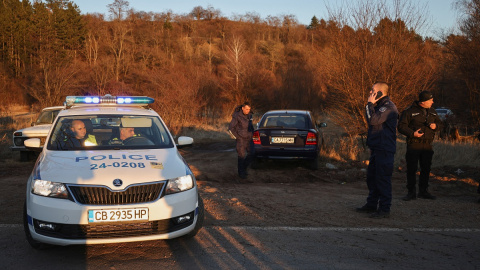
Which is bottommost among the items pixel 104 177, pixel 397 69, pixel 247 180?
pixel 247 180

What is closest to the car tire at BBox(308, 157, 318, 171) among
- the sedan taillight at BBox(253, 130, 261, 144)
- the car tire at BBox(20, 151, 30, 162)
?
the sedan taillight at BBox(253, 130, 261, 144)

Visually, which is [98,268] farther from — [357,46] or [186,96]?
[186,96]

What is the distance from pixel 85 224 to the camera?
4020 mm

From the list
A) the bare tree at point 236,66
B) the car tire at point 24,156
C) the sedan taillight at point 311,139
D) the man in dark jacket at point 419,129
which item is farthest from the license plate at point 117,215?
Result: the bare tree at point 236,66

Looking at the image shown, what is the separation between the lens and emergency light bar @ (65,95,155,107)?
655 centimetres

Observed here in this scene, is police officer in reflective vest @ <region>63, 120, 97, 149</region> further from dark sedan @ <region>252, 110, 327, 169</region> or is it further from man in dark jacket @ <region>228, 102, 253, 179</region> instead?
dark sedan @ <region>252, 110, 327, 169</region>

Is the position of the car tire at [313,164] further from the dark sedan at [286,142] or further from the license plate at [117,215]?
the license plate at [117,215]

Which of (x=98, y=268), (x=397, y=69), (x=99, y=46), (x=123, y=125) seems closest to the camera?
(x=98, y=268)

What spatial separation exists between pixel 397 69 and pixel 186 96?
14510 mm

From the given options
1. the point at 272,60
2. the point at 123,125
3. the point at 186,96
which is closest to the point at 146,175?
the point at 123,125

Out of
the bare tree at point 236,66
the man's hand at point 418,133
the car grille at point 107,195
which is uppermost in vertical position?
the bare tree at point 236,66

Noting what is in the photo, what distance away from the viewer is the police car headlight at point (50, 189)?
413 cm

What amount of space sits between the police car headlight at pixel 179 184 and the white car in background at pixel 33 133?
7.96 m

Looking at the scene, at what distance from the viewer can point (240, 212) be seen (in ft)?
20.7
